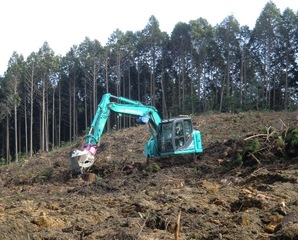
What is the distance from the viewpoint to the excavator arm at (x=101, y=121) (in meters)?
14.5

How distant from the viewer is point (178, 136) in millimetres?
15906

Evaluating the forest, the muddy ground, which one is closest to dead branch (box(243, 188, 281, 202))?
the muddy ground

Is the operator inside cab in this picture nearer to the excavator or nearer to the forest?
the excavator

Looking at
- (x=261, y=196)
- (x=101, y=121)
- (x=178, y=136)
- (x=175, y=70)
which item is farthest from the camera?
(x=175, y=70)

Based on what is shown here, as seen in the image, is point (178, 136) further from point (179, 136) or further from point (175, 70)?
point (175, 70)

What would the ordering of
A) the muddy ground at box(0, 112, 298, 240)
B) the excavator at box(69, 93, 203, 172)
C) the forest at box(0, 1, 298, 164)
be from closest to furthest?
the muddy ground at box(0, 112, 298, 240), the excavator at box(69, 93, 203, 172), the forest at box(0, 1, 298, 164)

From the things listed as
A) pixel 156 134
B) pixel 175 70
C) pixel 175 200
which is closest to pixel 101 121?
pixel 156 134

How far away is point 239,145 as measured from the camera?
16.1 meters

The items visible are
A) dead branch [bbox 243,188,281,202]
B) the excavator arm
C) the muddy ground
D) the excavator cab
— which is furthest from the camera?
the excavator cab

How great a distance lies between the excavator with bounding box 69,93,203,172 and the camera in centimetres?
1480

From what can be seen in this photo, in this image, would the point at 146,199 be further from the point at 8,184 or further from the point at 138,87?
the point at 138,87

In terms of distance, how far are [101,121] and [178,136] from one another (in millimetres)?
2864

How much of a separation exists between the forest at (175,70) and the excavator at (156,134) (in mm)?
18503

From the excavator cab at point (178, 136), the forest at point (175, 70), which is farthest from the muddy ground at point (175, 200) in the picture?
the forest at point (175, 70)
